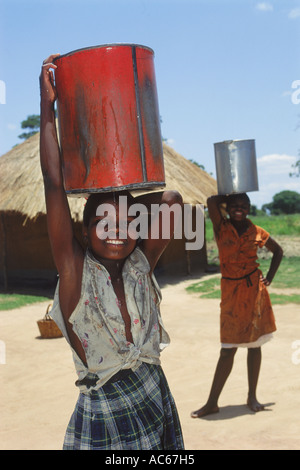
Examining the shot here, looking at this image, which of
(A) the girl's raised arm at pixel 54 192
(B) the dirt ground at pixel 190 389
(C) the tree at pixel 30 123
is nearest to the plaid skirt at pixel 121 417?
(A) the girl's raised arm at pixel 54 192

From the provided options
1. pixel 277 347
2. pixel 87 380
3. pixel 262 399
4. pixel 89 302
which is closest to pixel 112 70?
pixel 89 302

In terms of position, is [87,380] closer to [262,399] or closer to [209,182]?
[262,399]

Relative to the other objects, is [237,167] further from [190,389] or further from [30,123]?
[30,123]

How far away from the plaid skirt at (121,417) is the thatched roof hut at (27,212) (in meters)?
7.79

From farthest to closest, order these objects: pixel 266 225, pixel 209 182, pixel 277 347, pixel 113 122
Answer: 1. pixel 266 225
2. pixel 209 182
3. pixel 277 347
4. pixel 113 122

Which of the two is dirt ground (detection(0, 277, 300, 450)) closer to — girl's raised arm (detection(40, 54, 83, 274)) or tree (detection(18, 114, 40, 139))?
girl's raised arm (detection(40, 54, 83, 274))

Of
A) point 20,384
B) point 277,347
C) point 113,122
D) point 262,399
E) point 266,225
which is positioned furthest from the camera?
point 266,225

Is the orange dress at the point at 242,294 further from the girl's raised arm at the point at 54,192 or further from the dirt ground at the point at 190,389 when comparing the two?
the girl's raised arm at the point at 54,192

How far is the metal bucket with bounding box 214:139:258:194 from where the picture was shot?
3500mm

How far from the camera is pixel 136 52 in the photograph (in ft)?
5.78

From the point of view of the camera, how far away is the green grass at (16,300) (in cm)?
847

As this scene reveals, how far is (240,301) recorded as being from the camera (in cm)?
371

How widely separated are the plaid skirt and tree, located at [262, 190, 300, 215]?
5863cm

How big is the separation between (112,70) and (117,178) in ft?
1.19
